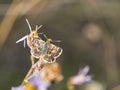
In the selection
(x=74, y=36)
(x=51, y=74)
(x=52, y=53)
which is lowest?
(x=74, y=36)

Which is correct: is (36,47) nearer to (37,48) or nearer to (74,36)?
(37,48)

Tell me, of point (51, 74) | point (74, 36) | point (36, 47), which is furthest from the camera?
point (74, 36)

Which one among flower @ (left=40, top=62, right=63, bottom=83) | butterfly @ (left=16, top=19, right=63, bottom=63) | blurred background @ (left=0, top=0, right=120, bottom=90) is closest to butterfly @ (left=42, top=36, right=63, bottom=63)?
butterfly @ (left=16, top=19, right=63, bottom=63)

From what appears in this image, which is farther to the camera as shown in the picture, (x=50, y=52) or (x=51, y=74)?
(x=51, y=74)

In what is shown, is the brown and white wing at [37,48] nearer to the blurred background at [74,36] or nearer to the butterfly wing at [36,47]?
the butterfly wing at [36,47]

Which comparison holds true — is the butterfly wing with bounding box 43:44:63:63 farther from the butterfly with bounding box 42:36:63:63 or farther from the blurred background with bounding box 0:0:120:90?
the blurred background with bounding box 0:0:120:90

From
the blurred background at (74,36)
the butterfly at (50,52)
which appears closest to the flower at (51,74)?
the butterfly at (50,52)

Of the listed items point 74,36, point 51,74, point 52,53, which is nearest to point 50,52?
point 52,53

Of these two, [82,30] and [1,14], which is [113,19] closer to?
[82,30]
